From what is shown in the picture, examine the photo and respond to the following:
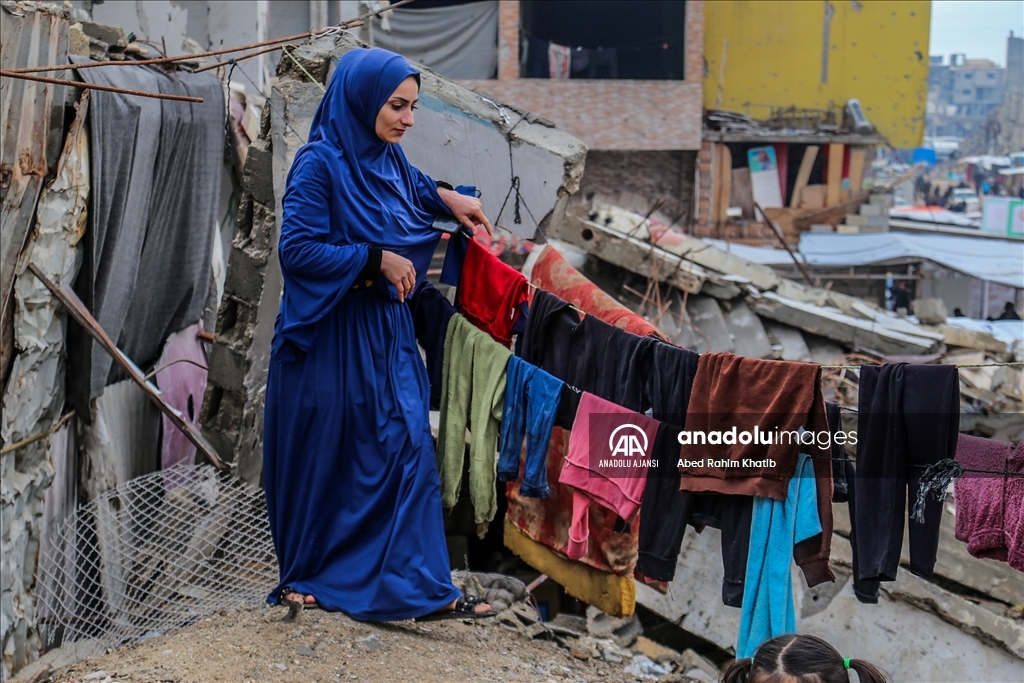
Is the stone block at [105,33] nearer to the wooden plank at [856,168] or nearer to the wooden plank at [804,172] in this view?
the wooden plank at [804,172]

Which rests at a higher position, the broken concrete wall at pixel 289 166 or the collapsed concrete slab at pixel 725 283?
the broken concrete wall at pixel 289 166

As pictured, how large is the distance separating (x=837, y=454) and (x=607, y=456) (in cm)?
80

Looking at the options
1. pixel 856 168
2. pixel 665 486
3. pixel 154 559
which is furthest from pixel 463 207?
pixel 856 168

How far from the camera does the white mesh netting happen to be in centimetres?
505

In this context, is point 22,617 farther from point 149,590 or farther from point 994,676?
point 994,676

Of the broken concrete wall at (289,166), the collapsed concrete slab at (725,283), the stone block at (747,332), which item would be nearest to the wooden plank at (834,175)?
the collapsed concrete slab at (725,283)

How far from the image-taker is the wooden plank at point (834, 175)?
75.5 feet

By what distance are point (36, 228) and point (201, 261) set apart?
1.75 m

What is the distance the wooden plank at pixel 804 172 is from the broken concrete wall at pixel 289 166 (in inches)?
742

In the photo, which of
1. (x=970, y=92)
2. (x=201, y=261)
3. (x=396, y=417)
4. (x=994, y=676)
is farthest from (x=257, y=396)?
(x=970, y=92)

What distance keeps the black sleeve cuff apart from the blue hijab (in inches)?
0.9

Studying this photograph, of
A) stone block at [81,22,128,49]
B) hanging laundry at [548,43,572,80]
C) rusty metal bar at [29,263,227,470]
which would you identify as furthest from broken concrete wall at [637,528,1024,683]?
hanging laundry at [548,43,572,80]

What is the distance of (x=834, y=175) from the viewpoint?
23.1 metres

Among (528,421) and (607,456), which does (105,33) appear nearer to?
(528,421)
